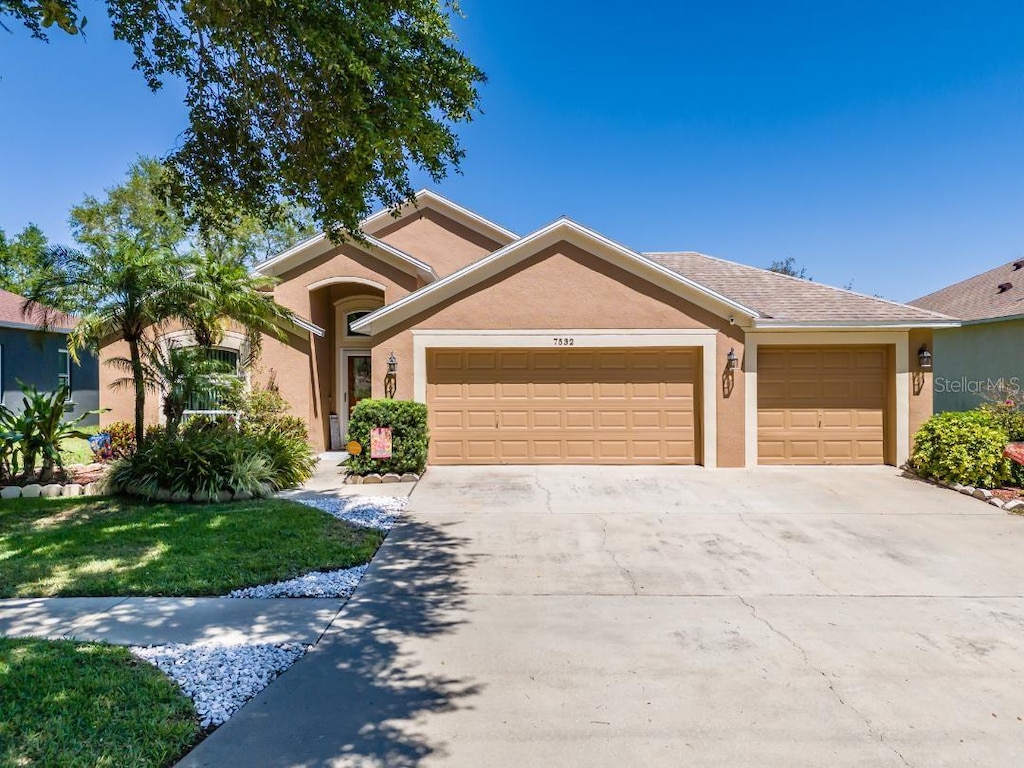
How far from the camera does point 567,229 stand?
1091 cm

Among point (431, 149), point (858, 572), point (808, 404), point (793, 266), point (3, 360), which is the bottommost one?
point (858, 572)

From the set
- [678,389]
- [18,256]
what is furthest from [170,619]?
[18,256]

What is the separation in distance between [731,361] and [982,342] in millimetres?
10035

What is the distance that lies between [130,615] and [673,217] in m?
20.1

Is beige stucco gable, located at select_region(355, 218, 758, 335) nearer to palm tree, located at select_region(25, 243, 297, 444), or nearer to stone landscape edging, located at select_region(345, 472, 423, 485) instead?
palm tree, located at select_region(25, 243, 297, 444)

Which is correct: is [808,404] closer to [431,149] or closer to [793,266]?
[431,149]

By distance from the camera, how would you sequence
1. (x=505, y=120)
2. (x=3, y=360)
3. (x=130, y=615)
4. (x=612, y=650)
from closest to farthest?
(x=612, y=650), (x=130, y=615), (x=505, y=120), (x=3, y=360)

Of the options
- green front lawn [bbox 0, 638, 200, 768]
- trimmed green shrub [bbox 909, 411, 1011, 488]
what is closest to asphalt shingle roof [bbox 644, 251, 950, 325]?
trimmed green shrub [bbox 909, 411, 1011, 488]

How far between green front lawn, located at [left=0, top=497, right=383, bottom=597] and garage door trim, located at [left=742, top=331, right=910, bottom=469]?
8044 mm

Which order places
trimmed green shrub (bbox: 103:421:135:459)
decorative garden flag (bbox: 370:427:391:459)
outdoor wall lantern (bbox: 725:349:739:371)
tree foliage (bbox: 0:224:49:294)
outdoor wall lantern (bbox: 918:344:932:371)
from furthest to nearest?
tree foliage (bbox: 0:224:49:294) < trimmed green shrub (bbox: 103:421:135:459) < outdoor wall lantern (bbox: 725:349:739:371) < outdoor wall lantern (bbox: 918:344:932:371) < decorative garden flag (bbox: 370:427:391:459)

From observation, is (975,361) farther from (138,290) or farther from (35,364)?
(35,364)

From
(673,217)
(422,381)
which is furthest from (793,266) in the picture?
(422,381)

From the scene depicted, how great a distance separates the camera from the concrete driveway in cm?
282

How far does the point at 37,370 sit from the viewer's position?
1692cm
